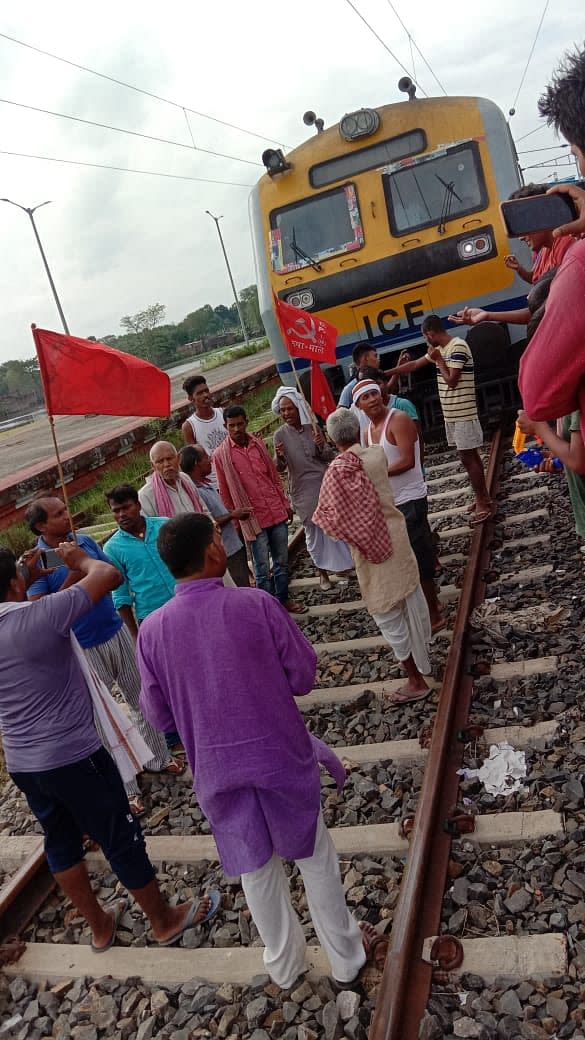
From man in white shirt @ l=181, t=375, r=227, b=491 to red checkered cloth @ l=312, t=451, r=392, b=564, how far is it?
2328 mm

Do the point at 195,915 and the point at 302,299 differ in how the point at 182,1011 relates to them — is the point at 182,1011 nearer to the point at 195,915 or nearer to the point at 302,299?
the point at 195,915

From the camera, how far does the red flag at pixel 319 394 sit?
6766 mm

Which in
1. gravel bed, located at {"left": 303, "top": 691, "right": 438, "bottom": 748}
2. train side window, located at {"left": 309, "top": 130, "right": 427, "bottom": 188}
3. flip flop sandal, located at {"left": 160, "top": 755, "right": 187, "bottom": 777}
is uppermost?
train side window, located at {"left": 309, "top": 130, "right": 427, "bottom": 188}

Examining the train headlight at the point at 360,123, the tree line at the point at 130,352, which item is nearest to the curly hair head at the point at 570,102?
the train headlight at the point at 360,123

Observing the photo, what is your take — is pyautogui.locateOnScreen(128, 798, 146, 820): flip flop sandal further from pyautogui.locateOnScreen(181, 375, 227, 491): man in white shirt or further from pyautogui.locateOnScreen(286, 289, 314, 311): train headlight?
pyautogui.locateOnScreen(286, 289, 314, 311): train headlight

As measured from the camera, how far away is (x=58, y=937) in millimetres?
3262

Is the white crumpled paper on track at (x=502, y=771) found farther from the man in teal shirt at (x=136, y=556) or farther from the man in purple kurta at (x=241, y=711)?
the man in teal shirt at (x=136, y=556)

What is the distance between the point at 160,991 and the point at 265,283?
22.9 ft

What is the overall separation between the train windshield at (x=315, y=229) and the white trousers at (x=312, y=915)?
668 centimetres

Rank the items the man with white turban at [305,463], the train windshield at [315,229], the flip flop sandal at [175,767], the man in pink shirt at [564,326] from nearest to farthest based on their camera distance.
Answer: the man in pink shirt at [564,326] → the flip flop sandal at [175,767] → the man with white turban at [305,463] → the train windshield at [315,229]

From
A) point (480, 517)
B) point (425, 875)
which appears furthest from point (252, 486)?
point (425, 875)

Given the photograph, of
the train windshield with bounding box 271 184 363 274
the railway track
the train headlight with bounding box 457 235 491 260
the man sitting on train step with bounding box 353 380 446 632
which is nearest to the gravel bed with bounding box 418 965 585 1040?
the railway track

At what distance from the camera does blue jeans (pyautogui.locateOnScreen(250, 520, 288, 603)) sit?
18.4 feet

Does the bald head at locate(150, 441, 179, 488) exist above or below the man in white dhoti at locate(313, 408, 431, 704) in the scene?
above
